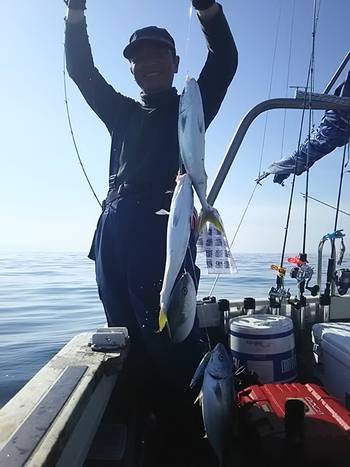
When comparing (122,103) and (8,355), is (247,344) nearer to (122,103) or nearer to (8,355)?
(122,103)

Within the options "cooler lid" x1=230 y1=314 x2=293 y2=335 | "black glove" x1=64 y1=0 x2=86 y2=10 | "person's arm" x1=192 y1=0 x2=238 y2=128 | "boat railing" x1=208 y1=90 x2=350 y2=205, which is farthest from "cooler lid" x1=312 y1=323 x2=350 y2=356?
"black glove" x1=64 y1=0 x2=86 y2=10

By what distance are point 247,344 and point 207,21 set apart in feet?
6.80

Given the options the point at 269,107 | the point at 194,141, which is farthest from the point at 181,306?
the point at 269,107

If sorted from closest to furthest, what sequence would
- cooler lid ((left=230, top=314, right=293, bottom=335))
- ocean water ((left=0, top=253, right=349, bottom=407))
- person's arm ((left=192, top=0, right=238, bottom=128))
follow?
person's arm ((left=192, top=0, right=238, bottom=128))
cooler lid ((left=230, top=314, right=293, bottom=335))
ocean water ((left=0, top=253, right=349, bottom=407))

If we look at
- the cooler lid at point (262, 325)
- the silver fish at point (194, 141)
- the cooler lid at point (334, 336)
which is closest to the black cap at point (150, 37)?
the silver fish at point (194, 141)

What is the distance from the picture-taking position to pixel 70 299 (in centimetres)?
1224

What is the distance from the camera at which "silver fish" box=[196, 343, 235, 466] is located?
1827 millimetres

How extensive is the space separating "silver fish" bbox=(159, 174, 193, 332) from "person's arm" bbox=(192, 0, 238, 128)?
0.83 m

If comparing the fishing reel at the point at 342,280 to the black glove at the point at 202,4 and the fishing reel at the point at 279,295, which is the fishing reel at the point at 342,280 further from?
the black glove at the point at 202,4

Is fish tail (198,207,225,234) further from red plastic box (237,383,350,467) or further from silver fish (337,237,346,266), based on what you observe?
silver fish (337,237,346,266)

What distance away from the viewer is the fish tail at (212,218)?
4.70ft

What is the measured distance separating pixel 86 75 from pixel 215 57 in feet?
2.65

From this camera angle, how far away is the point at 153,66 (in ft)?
6.99

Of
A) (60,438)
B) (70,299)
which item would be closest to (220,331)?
(60,438)
